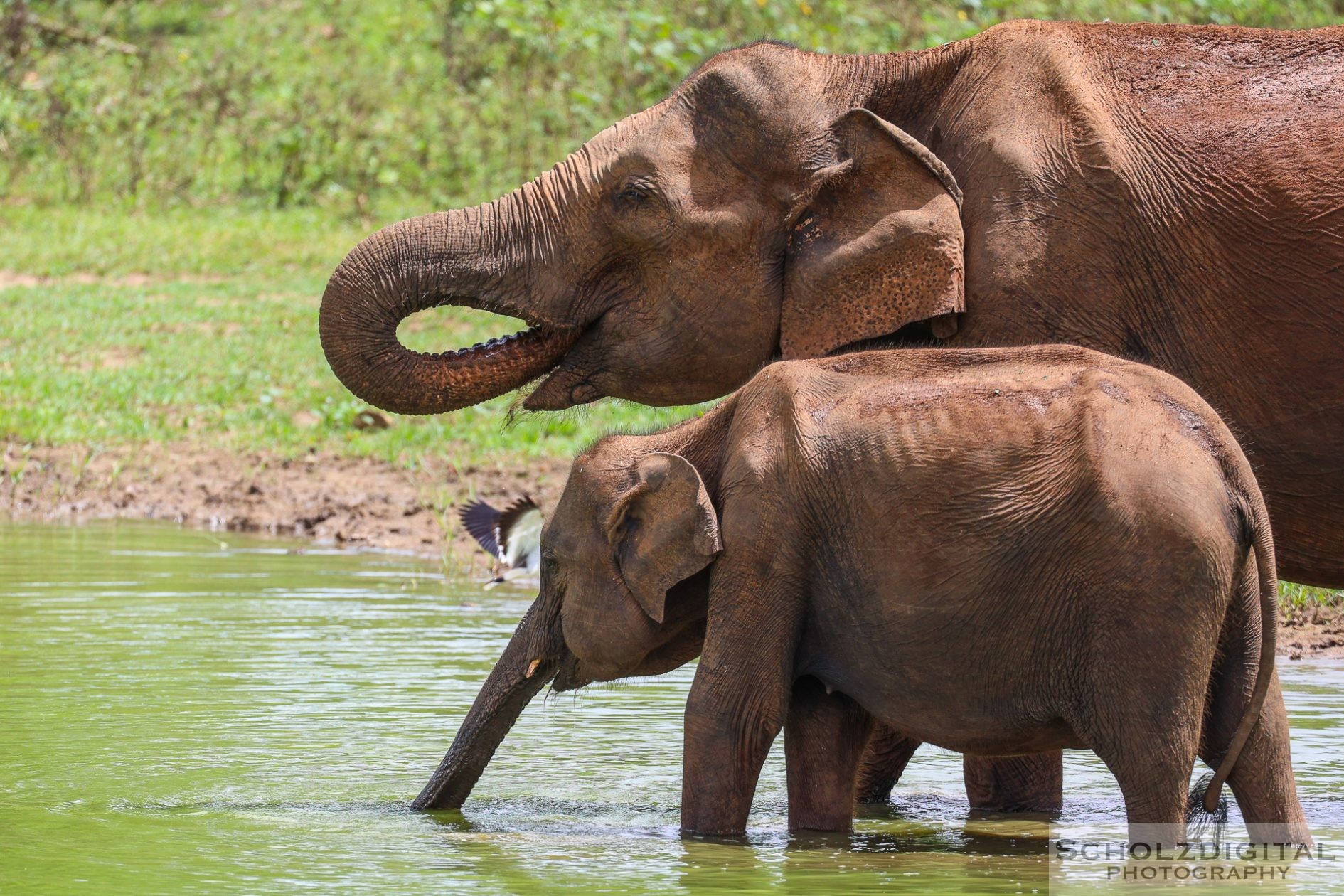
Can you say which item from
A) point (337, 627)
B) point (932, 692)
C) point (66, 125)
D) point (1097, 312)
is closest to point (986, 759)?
point (932, 692)

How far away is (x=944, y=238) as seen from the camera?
5.60 m

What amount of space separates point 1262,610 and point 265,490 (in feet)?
24.4

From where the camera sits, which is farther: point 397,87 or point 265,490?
point 397,87

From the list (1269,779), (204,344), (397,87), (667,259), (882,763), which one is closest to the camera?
(1269,779)

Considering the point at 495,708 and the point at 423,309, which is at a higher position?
the point at 423,309

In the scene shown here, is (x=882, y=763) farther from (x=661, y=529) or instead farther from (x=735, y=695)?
(x=661, y=529)

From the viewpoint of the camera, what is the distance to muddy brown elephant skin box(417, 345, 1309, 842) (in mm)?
4852

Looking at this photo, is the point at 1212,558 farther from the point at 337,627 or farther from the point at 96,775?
the point at 337,627

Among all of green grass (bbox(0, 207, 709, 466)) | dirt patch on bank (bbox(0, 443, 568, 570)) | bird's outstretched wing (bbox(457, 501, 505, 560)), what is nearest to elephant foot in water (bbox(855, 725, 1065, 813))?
bird's outstretched wing (bbox(457, 501, 505, 560))

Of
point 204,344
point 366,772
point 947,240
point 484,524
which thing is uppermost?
point 204,344

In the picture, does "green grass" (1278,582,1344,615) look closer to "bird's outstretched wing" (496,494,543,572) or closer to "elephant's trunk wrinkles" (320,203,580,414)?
"bird's outstretched wing" (496,494,543,572)

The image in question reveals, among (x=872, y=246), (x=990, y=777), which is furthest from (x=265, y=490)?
(x=872, y=246)

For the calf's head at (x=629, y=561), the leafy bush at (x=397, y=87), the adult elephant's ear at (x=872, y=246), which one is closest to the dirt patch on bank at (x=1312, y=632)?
the adult elephant's ear at (x=872, y=246)

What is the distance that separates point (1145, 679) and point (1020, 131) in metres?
1.56
